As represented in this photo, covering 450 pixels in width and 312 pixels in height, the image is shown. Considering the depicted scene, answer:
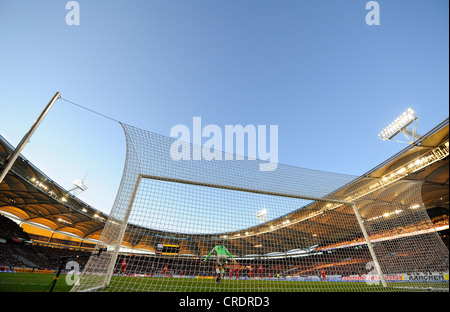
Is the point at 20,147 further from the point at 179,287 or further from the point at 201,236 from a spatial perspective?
the point at 201,236

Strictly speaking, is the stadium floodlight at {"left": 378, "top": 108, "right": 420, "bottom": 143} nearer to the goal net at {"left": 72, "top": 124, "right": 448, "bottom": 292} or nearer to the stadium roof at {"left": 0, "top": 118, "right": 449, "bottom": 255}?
the stadium roof at {"left": 0, "top": 118, "right": 449, "bottom": 255}

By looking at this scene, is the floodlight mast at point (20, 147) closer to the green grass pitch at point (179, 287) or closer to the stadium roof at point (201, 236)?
the green grass pitch at point (179, 287)

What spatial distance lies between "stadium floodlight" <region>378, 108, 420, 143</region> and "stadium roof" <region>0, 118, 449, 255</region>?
107 inches

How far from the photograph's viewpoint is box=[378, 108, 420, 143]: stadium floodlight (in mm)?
13859

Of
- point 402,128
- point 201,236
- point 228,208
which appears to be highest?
point 402,128

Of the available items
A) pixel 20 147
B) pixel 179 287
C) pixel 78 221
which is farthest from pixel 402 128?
pixel 78 221

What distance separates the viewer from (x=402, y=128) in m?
14.7

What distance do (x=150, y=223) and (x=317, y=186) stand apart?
6.33 m

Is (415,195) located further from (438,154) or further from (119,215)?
(119,215)

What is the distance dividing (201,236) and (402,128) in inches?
726
